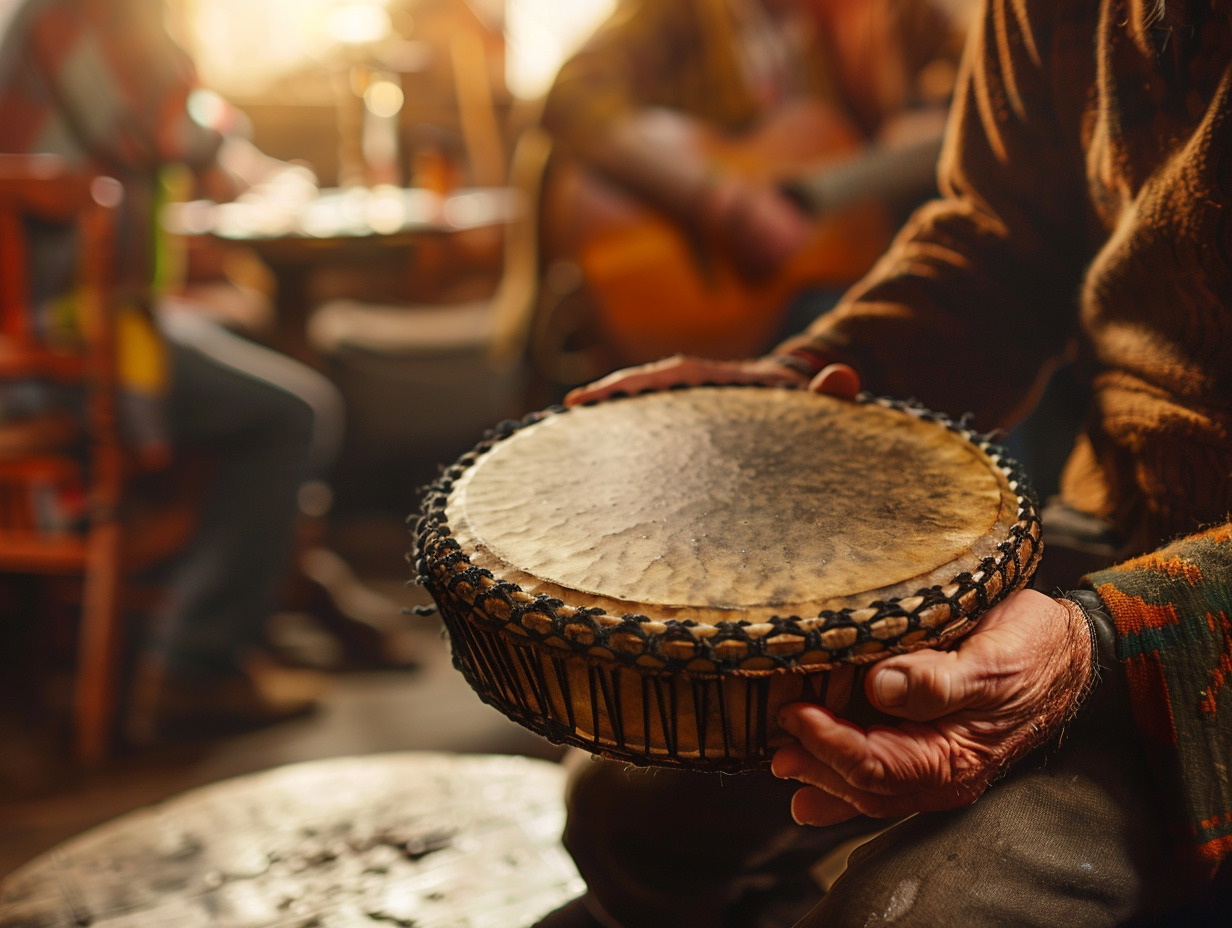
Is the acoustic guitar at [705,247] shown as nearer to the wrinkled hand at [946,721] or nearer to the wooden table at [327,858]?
the wooden table at [327,858]

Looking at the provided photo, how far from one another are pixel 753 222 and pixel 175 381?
1311mm

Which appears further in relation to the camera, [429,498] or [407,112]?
[407,112]

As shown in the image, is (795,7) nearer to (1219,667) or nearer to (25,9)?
(25,9)

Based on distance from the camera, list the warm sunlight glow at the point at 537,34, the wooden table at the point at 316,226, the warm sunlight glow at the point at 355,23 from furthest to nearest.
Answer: the warm sunlight glow at the point at 537,34 < the warm sunlight glow at the point at 355,23 < the wooden table at the point at 316,226

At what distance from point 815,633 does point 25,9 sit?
6.75 ft

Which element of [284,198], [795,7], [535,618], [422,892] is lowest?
[422,892]

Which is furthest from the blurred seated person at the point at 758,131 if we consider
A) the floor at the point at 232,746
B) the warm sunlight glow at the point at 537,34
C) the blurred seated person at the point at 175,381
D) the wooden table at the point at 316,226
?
the warm sunlight glow at the point at 537,34

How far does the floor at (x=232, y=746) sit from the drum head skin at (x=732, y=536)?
118cm

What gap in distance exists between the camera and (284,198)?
2.91m

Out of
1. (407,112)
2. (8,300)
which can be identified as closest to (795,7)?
(8,300)

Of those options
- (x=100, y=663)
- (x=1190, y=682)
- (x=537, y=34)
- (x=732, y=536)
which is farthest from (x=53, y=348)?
(x=537, y=34)

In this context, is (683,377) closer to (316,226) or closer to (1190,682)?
(1190,682)

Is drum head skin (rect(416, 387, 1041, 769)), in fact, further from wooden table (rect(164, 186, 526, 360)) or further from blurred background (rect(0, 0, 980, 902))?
wooden table (rect(164, 186, 526, 360))

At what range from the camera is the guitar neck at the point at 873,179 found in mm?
2129
